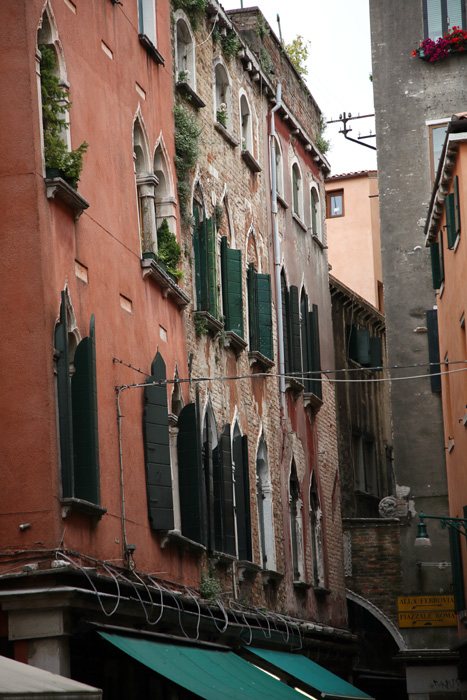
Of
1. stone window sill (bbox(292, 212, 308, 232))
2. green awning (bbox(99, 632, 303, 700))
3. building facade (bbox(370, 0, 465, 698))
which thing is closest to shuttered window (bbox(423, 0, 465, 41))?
building facade (bbox(370, 0, 465, 698))

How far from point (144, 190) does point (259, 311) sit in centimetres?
513

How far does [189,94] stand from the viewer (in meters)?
17.2

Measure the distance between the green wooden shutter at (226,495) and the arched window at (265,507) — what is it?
2.41 metres

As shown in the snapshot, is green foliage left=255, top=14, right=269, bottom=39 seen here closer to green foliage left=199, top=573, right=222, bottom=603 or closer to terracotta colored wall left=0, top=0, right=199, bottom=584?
terracotta colored wall left=0, top=0, right=199, bottom=584

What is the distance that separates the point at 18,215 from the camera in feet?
37.3

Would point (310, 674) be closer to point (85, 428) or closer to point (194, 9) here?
point (85, 428)

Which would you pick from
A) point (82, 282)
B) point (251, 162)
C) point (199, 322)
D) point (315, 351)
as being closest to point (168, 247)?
point (199, 322)

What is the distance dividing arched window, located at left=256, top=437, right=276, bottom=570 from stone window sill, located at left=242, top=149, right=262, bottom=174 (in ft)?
14.4

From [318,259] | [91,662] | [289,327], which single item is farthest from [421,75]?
[91,662]

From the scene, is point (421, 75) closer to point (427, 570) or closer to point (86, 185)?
point (427, 570)

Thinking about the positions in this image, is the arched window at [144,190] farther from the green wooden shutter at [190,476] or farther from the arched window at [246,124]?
the arched window at [246,124]

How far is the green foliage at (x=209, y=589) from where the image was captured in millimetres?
15367

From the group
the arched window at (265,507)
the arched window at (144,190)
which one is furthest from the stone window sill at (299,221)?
the arched window at (144,190)

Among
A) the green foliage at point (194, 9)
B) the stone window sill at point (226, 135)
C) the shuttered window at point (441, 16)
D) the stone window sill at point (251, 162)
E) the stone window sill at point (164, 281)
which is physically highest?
the shuttered window at point (441, 16)
